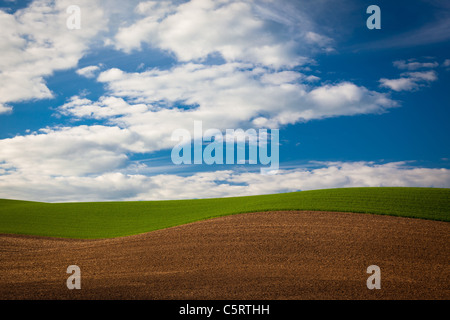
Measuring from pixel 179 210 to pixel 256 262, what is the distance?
80.1 ft

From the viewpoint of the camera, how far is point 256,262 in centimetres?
1518

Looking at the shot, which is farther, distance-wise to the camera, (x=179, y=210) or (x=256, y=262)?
(x=179, y=210)

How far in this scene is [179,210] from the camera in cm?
3866

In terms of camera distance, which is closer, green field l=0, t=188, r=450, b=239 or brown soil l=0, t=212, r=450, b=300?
brown soil l=0, t=212, r=450, b=300

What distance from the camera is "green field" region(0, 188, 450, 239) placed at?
2566 cm

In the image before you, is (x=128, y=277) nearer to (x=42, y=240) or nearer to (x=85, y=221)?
(x=42, y=240)

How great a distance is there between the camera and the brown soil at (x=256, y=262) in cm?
1216

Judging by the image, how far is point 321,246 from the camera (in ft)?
56.0

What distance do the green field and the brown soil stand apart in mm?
2815

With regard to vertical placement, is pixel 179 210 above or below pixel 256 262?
above

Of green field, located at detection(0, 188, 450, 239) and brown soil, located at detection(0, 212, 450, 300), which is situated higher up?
green field, located at detection(0, 188, 450, 239)

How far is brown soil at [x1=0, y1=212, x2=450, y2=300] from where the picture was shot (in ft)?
39.9
